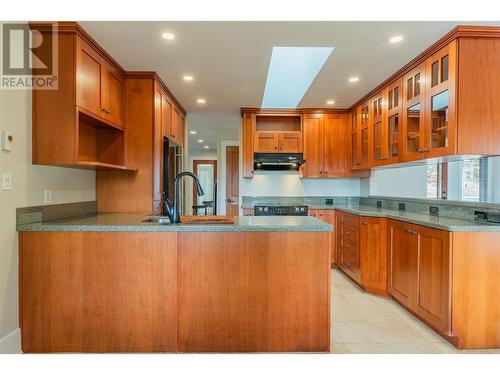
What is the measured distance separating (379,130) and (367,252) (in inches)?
59.8

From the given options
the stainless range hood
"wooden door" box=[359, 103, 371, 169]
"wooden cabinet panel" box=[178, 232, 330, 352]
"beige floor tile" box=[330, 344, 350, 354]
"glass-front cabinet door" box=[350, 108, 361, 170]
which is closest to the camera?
"wooden cabinet panel" box=[178, 232, 330, 352]

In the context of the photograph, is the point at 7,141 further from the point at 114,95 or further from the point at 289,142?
the point at 289,142

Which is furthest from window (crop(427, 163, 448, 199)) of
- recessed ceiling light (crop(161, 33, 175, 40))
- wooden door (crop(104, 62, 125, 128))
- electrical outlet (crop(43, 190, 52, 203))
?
electrical outlet (crop(43, 190, 52, 203))

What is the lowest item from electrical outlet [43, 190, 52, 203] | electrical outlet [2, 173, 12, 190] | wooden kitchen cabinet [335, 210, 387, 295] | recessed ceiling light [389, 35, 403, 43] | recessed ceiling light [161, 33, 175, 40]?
wooden kitchen cabinet [335, 210, 387, 295]

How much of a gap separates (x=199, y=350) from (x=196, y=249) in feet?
2.26

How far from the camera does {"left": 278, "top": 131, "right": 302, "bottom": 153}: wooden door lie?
4.64 m

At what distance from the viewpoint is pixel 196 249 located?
2051 mm

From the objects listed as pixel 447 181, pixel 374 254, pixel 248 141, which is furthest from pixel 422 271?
pixel 248 141

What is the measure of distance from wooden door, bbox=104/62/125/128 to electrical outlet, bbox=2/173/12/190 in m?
0.95

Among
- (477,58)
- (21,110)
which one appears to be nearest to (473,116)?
(477,58)

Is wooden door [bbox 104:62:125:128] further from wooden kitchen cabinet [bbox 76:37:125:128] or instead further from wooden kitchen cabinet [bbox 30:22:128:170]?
wooden kitchen cabinet [bbox 30:22:128:170]

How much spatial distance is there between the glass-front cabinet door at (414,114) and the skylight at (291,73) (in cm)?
90

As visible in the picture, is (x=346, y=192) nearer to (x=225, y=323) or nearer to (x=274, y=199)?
(x=274, y=199)

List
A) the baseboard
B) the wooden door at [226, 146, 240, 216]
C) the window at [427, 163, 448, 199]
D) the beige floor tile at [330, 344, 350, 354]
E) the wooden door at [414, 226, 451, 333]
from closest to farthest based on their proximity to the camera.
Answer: the baseboard < the beige floor tile at [330, 344, 350, 354] < the wooden door at [414, 226, 451, 333] < the window at [427, 163, 448, 199] < the wooden door at [226, 146, 240, 216]
